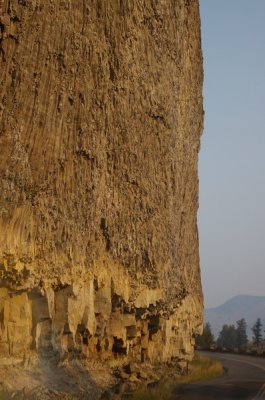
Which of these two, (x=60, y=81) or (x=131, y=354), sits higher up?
(x=60, y=81)

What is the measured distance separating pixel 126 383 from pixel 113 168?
22.5ft

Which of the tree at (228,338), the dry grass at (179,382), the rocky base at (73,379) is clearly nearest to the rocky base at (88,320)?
the rocky base at (73,379)

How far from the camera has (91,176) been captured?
20.0m

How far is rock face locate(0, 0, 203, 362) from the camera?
1580 centimetres

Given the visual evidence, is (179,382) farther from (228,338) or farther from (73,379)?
(228,338)

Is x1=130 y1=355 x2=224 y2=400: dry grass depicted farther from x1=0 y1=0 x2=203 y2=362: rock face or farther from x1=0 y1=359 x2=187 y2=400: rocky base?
x1=0 y1=0 x2=203 y2=362: rock face

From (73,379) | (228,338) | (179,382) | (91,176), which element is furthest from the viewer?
(228,338)

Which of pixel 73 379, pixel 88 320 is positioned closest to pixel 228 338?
pixel 88 320

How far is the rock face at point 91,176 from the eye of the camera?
1580 cm

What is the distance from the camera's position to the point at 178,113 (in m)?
31.3

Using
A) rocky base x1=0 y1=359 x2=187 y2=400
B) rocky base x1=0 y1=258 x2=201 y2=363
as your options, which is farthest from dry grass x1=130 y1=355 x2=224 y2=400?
rocky base x1=0 y1=258 x2=201 y2=363

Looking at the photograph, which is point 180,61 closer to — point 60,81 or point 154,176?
point 154,176

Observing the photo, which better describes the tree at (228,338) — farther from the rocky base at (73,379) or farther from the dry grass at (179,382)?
the rocky base at (73,379)

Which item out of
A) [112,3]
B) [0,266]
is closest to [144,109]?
[112,3]
